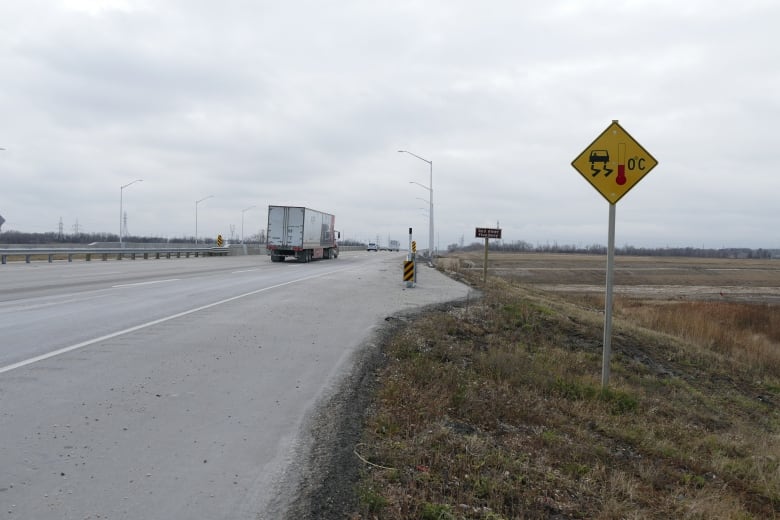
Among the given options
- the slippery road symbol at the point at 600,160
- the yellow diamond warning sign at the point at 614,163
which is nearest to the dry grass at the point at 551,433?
the yellow diamond warning sign at the point at 614,163

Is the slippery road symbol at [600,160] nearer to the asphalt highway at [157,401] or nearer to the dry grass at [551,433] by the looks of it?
the dry grass at [551,433]

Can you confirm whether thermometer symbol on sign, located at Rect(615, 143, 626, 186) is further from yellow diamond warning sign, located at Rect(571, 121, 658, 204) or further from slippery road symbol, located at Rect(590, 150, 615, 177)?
slippery road symbol, located at Rect(590, 150, 615, 177)

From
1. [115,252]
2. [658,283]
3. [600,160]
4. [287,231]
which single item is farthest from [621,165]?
[658,283]

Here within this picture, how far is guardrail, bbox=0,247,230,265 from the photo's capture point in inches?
1270

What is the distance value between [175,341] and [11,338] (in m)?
2.54

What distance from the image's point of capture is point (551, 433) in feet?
21.4

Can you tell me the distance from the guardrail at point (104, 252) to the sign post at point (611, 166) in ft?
103

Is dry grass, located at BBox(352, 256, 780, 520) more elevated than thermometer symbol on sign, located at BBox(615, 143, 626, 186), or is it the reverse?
thermometer symbol on sign, located at BBox(615, 143, 626, 186)

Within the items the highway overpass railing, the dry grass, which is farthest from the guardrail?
the dry grass

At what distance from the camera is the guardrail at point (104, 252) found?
1270 inches

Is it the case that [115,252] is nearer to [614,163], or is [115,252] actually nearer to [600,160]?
[600,160]

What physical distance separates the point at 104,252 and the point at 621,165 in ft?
126

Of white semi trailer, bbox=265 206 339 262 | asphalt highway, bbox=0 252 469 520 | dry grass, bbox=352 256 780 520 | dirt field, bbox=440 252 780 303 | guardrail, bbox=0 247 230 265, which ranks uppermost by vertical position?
white semi trailer, bbox=265 206 339 262

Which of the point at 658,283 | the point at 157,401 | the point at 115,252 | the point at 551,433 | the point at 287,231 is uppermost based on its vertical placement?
the point at 287,231
